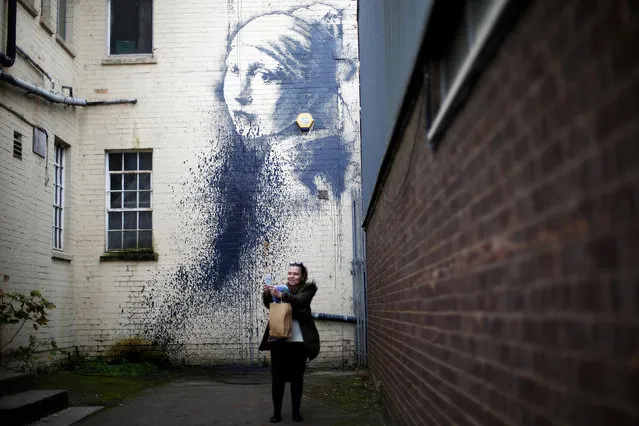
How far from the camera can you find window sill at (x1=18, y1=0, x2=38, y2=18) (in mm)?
10991

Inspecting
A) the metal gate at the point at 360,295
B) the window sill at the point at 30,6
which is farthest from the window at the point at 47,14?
the metal gate at the point at 360,295

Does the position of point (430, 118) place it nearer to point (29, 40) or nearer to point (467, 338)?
point (467, 338)

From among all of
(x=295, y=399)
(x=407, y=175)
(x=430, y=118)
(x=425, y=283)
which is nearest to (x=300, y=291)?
(x=295, y=399)

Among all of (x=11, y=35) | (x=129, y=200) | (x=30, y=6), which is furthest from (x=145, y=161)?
(x=11, y=35)

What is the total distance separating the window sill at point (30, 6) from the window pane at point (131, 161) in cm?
310

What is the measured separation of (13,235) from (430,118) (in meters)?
8.84

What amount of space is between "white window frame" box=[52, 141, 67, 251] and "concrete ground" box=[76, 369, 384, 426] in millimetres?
3470

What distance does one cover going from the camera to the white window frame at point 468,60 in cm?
202

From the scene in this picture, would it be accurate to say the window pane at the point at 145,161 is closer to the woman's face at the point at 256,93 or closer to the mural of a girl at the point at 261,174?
the mural of a girl at the point at 261,174

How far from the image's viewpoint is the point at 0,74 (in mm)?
9867

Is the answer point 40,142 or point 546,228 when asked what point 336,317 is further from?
point 546,228

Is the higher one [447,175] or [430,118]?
[430,118]

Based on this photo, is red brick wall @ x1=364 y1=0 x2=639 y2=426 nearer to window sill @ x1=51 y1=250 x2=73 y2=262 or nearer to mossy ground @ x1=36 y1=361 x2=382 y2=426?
mossy ground @ x1=36 y1=361 x2=382 y2=426

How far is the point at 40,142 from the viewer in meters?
11.5
